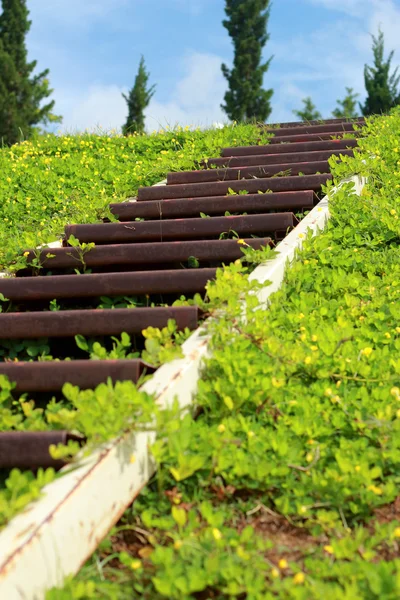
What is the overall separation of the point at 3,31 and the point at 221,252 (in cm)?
3618

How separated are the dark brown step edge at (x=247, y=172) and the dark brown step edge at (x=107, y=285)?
279 centimetres

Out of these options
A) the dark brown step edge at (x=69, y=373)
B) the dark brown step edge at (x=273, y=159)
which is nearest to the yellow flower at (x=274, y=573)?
the dark brown step edge at (x=69, y=373)

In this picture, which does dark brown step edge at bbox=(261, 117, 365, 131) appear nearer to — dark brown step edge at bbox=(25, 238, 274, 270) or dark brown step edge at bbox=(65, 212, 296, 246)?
dark brown step edge at bbox=(65, 212, 296, 246)

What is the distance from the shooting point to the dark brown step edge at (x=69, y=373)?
3107mm

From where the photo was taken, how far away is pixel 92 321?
3.72 m

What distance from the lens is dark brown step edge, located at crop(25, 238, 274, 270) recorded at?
15.1 feet

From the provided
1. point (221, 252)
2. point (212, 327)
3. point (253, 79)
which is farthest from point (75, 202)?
point (253, 79)

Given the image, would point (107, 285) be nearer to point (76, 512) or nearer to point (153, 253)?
point (153, 253)

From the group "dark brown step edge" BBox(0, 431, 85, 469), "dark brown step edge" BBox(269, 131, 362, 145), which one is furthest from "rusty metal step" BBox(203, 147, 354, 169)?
"dark brown step edge" BBox(0, 431, 85, 469)

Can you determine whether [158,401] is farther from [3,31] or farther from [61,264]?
[3,31]

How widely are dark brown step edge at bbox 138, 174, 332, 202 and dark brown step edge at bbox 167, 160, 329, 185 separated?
0.39 m

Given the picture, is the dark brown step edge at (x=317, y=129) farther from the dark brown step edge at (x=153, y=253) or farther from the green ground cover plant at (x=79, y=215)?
the dark brown step edge at (x=153, y=253)

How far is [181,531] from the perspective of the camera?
240cm

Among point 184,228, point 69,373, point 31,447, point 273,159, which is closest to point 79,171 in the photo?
point 273,159
